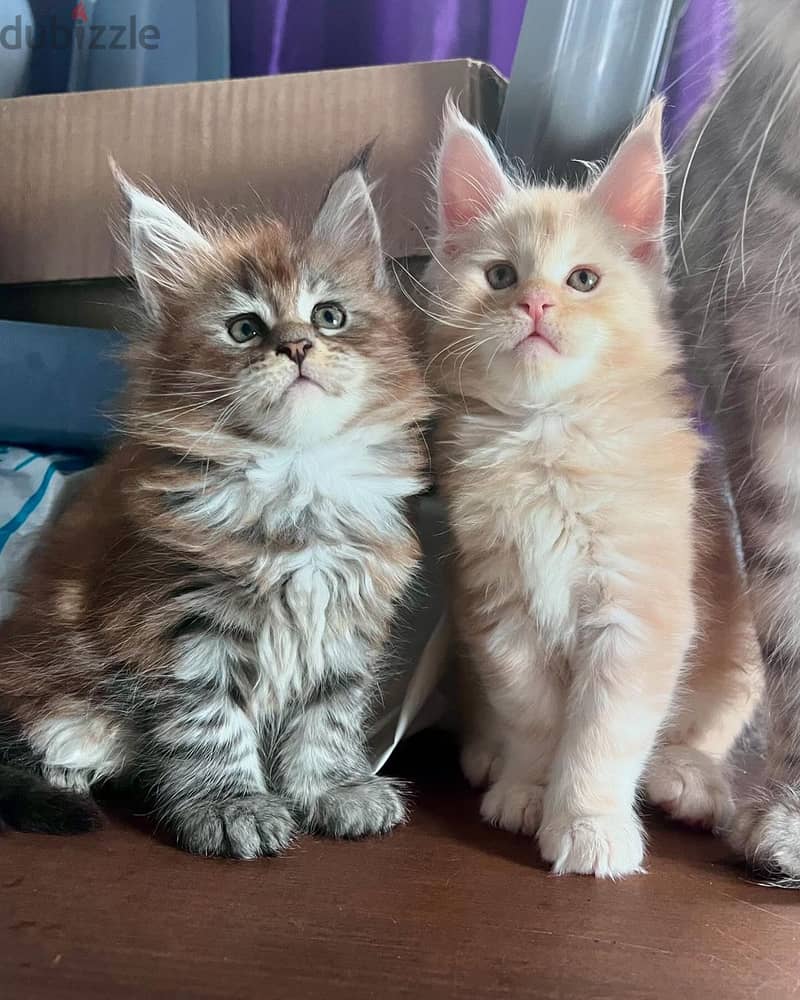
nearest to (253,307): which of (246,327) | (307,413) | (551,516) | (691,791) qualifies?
(246,327)

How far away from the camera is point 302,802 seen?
95cm

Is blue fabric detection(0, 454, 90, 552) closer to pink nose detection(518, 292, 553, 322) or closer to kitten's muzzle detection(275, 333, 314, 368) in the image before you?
kitten's muzzle detection(275, 333, 314, 368)

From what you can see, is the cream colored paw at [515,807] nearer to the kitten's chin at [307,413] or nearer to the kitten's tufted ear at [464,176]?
the kitten's chin at [307,413]

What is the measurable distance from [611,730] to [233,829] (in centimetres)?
38

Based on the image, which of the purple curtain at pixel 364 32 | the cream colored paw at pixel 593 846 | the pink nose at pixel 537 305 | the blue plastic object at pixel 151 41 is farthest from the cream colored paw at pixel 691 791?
the blue plastic object at pixel 151 41

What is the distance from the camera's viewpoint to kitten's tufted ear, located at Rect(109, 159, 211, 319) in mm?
1043

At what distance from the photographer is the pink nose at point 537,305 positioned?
0.92m

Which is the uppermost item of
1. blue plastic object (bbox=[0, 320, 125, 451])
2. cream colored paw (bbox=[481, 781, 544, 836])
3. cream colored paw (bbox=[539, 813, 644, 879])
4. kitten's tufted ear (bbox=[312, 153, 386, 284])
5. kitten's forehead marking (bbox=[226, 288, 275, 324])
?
kitten's tufted ear (bbox=[312, 153, 386, 284])

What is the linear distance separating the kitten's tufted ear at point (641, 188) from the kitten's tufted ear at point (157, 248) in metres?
0.48

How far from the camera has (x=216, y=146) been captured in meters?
1.31

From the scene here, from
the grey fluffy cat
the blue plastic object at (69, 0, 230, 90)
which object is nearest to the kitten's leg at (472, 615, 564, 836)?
the grey fluffy cat

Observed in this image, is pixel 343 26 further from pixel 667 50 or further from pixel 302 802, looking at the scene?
pixel 302 802

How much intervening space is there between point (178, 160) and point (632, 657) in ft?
3.23

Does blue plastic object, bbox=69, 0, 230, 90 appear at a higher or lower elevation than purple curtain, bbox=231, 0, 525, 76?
lower
